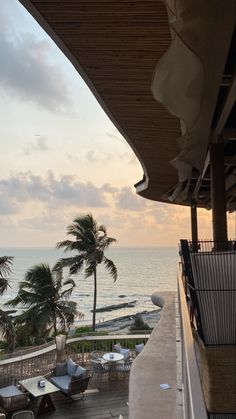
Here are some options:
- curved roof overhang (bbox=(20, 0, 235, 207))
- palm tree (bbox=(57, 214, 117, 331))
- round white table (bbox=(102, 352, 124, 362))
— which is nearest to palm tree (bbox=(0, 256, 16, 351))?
round white table (bbox=(102, 352, 124, 362))

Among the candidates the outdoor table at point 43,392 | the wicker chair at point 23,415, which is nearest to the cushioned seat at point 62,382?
the outdoor table at point 43,392

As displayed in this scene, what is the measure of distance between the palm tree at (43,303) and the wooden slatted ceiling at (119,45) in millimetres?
15558

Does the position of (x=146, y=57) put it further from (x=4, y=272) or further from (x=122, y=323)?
(x=122, y=323)

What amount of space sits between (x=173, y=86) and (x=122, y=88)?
355 centimetres

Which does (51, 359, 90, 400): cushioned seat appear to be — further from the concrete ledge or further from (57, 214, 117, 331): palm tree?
(57, 214, 117, 331): palm tree

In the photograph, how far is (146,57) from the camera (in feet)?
15.0

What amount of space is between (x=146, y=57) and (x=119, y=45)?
1.31 feet

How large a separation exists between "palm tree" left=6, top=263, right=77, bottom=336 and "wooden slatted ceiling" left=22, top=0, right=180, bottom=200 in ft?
51.0

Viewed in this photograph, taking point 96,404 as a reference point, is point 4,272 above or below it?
above

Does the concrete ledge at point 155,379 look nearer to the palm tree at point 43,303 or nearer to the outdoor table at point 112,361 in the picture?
the outdoor table at point 112,361

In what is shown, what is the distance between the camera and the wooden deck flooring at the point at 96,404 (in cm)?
1126

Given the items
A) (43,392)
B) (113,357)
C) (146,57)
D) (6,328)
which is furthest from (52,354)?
(146,57)

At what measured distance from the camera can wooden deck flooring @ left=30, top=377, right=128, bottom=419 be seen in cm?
1126

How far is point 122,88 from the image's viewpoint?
5.42m
